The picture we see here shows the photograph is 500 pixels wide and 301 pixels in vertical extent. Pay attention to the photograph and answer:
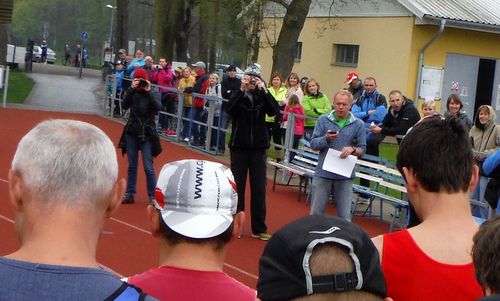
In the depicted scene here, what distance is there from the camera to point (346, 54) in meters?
31.1

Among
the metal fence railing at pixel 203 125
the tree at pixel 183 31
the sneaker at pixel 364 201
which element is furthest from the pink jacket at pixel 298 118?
the tree at pixel 183 31

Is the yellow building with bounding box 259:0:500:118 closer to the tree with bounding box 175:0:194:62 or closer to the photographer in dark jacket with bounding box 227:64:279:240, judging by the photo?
the tree with bounding box 175:0:194:62

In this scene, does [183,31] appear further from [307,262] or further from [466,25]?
[307,262]

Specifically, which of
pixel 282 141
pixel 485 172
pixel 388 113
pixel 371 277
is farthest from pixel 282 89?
pixel 371 277

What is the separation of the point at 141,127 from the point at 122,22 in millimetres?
31797

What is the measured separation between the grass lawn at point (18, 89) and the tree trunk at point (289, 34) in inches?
345

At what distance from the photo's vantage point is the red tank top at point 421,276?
3.12 metres

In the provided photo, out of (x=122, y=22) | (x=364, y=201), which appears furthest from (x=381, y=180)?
(x=122, y=22)

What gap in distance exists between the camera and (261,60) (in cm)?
3681

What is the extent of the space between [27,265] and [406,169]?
159cm

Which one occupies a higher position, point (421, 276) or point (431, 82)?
point (431, 82)

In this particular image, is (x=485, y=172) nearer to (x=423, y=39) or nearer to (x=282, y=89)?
(x=282, y=89)

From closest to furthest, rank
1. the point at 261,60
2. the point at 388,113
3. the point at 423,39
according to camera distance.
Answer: the point at 388,113 → the point at 423,39 → the point at 261,60

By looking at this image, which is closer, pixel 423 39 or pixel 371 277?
pixel 371 277
